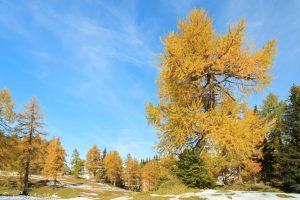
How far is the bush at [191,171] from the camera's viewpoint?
509 inches

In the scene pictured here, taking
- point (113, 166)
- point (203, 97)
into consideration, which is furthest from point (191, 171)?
point (113, 166)

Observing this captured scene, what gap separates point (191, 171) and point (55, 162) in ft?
144

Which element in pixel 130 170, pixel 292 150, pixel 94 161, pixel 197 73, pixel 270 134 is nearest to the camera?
pixel 197 73

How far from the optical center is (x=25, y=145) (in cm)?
3416

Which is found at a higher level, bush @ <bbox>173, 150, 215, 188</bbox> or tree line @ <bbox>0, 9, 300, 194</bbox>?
tree line @ <bbox>0, 9, 300, 194</bbox>

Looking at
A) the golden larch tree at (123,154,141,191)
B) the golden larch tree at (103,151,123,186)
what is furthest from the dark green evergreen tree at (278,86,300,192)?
the golden larch tree at (123,154,141,191)

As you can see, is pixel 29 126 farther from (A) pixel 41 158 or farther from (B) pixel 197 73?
(B) pixel 197 73

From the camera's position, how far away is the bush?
42.4 ft

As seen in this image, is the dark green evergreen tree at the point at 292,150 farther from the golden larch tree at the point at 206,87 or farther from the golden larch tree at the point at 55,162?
the golden larch tree at the point at 55,162

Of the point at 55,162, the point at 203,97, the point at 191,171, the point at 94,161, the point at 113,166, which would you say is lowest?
the point at 113,166

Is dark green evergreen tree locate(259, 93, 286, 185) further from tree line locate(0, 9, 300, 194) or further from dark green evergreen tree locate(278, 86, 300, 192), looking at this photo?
tree line locate(0, 9, 300, 194)

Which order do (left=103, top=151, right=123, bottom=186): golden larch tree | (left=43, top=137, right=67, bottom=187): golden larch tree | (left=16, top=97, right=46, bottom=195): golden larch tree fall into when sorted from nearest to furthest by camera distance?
(left=16, top=97, right=46, bottom=195): golden larch tree, (left=43, top=137, right=67, bottom=187): golden larch tree, (left=103, top=151, right=123, bottom=186): golden larch tree

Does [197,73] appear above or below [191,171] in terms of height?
above

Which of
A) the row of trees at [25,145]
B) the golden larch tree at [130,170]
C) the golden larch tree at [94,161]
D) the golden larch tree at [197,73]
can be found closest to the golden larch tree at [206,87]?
the golden larch tree at [197,73]
